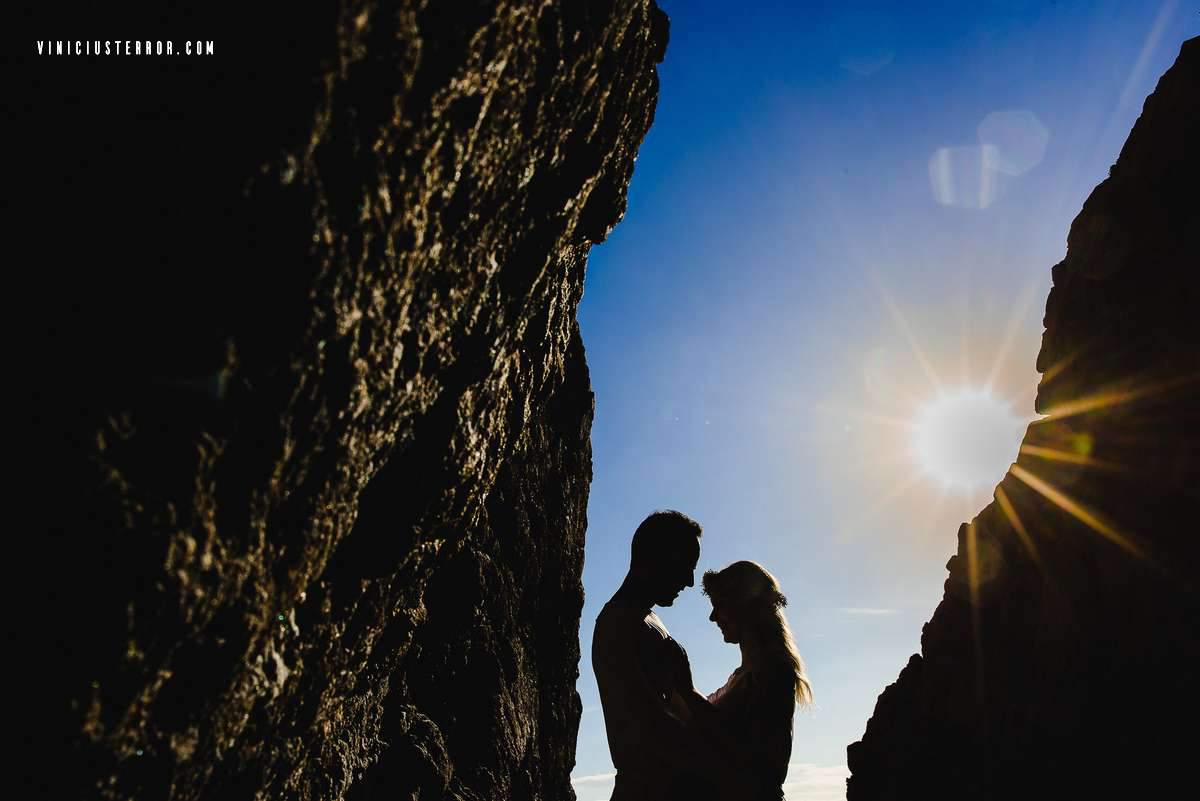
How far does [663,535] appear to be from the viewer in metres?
5.27

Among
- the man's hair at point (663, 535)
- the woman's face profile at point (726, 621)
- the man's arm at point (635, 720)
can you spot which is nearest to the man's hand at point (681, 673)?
the man's arm at point (635, 720)

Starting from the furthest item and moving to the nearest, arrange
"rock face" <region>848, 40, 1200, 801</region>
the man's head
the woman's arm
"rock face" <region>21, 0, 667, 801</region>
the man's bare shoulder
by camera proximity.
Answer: "rock face" <region>848, 40, 1200, 801</region> → the man's head → the man's bare shoulder → the woman's arm → "rock face" <region>21, 0, 667, 801</region>

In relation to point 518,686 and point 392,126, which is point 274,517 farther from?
point 518,686

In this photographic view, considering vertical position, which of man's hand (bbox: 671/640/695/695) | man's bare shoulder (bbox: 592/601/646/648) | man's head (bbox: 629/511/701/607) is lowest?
man's hand (bbox: 671/640/695/695)

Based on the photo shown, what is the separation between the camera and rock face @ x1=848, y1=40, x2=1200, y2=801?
8.82m

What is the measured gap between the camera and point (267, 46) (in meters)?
2.05

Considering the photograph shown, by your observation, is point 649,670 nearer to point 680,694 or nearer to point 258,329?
point 680,694

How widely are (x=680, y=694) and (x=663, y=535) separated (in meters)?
1.23

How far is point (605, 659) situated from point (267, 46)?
4.43m

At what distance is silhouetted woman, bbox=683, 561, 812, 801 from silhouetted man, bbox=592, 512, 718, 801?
0.29m

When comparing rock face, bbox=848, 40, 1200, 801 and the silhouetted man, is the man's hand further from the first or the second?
rock face, bbox=848, 40, 1200, 801

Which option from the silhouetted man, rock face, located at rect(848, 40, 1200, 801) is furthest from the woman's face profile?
rock face, located at rect(848, 40, 1200, 801)

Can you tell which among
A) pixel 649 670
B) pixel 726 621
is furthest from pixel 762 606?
pixel 649 670

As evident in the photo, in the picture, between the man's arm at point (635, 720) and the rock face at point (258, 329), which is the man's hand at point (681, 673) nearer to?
the man's arm at point (635, 720)
